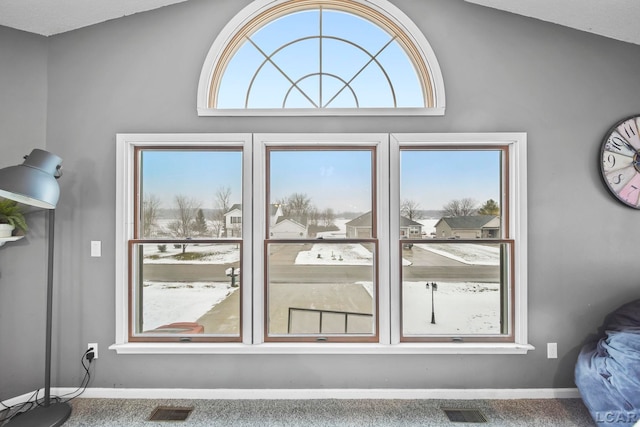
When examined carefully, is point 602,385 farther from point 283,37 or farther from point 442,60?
point 283,37

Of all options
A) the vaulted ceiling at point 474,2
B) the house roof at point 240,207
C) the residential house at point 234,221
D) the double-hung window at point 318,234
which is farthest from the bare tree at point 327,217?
the vaulted ceiling at point 474,2

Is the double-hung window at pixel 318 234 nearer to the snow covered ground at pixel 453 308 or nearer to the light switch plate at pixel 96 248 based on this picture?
the snow covered ground at pixel 453 308

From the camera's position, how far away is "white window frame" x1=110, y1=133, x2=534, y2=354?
237 centimetres

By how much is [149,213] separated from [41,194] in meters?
0.69

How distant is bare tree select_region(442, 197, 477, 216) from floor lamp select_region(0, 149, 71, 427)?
267 centimetres

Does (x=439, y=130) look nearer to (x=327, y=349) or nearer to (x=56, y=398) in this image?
(x=327, y=349)

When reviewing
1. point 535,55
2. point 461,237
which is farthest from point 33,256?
point 535,55

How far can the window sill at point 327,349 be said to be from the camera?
2.36 m

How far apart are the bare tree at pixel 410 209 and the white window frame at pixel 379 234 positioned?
0.08 meters

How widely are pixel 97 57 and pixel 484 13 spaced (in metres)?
2.96

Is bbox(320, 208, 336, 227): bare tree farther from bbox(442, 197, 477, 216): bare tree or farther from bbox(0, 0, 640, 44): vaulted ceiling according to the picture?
bbox(0, 0, 640, 44): vaulted ceiling

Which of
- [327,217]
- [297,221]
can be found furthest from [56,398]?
[327,217]

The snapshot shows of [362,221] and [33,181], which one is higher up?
→ [33,181]

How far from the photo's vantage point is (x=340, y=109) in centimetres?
240
